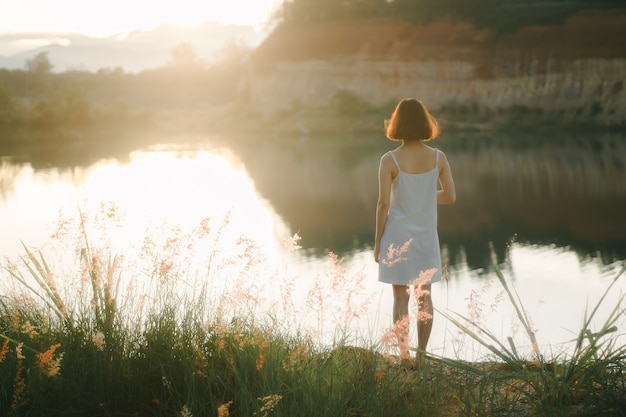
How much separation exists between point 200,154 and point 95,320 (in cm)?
3465

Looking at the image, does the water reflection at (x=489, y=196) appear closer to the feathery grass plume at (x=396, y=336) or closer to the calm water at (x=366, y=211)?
the calm water at (x=366, y=211)

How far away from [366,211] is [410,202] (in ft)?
44.4

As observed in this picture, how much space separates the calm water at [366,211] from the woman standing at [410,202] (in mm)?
241

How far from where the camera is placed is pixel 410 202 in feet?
18.2

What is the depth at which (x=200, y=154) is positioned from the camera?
127ft

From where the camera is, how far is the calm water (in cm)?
816

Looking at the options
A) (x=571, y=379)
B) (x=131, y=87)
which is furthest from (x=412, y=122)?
(x=131, y=87)

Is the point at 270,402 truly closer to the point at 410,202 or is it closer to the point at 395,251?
the point at 395,251

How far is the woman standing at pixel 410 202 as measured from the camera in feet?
17.9

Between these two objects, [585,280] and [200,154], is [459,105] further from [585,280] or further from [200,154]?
[585,280]

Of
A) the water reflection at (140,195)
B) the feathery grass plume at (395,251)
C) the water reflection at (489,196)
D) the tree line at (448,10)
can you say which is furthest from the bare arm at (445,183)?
the tree line at (448,10)

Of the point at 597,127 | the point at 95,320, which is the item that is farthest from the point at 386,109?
the point at 95,320

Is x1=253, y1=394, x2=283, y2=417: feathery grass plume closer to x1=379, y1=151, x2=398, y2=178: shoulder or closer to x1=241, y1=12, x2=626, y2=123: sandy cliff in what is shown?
x1=379, y1=151, x2=398, y2=178: shoulder

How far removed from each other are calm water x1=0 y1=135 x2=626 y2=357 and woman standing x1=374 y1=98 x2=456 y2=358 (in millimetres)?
241
